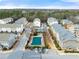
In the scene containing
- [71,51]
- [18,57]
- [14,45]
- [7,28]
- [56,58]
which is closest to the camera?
[18,57]

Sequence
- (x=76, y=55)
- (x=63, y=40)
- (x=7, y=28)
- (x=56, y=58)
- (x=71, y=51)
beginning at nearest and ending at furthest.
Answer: (x=56, y=58) → (x=76, y=55) → (x=71, y=51) → (x=63, y=40) → (x=7, y=28)

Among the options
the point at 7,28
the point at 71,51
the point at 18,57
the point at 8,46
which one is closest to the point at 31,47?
the point at 8,46

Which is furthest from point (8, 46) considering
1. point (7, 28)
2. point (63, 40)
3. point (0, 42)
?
point (7, 28)

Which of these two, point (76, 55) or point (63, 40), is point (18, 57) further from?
point (63, 40)

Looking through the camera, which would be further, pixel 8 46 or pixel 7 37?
pixel 7 37

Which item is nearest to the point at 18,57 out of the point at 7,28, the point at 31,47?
the point at 31,47

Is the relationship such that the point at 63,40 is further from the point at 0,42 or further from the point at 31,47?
the point at 0,42

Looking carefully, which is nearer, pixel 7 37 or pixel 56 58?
pixel 56 58

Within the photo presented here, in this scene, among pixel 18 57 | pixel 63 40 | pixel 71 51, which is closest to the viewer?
pixel 18 57

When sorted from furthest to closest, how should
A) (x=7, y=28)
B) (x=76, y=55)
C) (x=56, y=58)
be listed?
(x=7, y=28), (x=76, y=55), (x=56, y=58)
